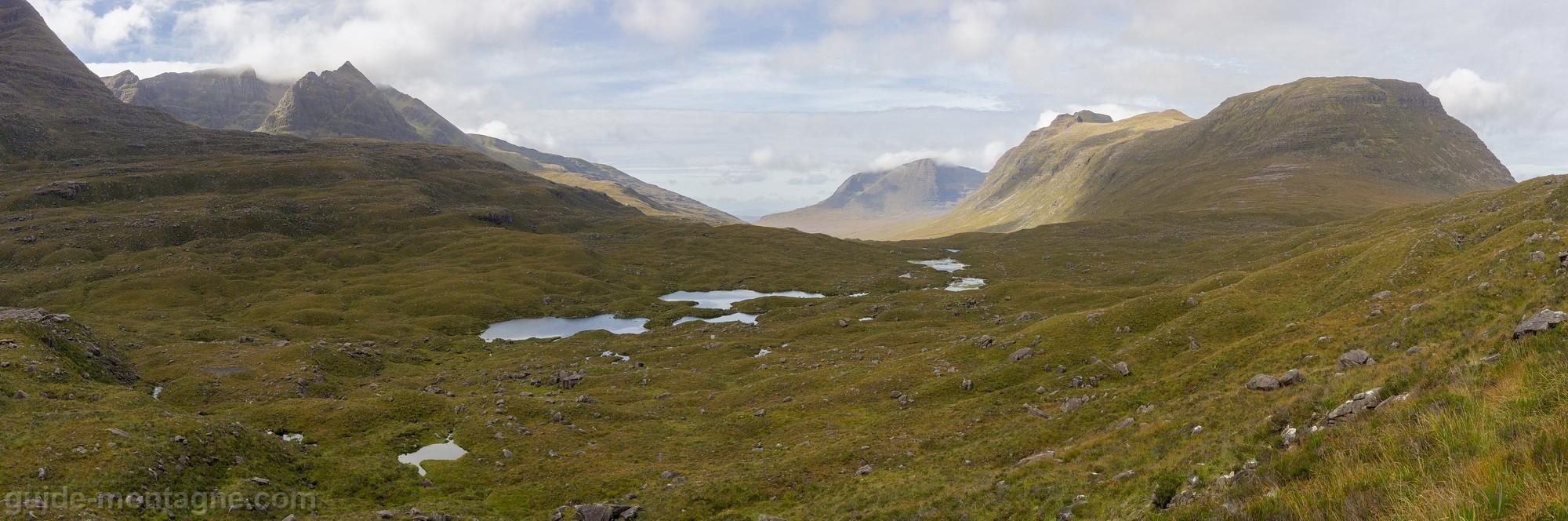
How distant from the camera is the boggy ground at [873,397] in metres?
16.9

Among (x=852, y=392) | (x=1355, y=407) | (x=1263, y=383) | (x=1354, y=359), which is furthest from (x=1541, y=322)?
(x=852, y=392)

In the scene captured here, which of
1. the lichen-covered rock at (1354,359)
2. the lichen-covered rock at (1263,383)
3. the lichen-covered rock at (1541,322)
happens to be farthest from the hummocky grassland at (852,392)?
the lichen-covered rock at (1354,359)

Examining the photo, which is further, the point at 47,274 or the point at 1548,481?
the point at 47,274

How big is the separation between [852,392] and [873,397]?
218 centimetres

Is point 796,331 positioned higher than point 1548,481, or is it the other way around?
point 1548,481

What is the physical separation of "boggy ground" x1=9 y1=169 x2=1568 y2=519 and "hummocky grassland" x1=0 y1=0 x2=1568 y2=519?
22 centimetres

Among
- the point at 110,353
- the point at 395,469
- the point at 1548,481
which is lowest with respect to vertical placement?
the point at 395,469

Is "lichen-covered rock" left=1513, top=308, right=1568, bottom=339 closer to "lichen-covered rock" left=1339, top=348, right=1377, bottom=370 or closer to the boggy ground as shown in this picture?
the boggy ground

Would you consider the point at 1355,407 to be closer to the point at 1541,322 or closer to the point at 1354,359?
the point at 1541,322

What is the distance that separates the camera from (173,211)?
508 ft

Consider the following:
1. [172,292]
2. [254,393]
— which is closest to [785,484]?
[254,393]

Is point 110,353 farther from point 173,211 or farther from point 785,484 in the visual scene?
point 173,211

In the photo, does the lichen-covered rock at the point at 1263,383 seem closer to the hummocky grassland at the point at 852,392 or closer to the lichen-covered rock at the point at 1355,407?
the hummocky grassland at the point at 852,392

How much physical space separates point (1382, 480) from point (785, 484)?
28281mm
